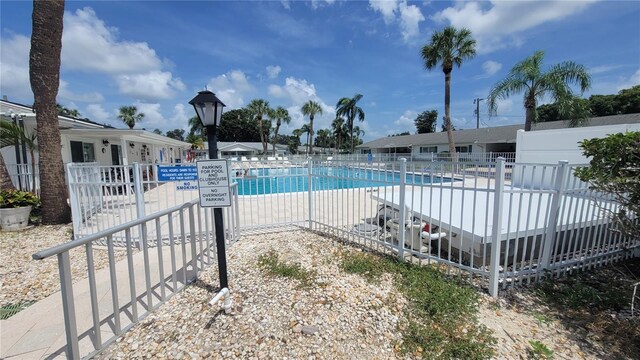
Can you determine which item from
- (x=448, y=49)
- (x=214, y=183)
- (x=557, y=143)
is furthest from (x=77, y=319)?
(x=448, y=49)

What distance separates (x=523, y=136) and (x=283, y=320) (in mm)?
14370

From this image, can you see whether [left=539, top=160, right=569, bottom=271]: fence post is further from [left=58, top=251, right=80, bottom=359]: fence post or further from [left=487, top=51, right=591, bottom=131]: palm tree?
[left=487, top=51, right=591, bottom=131]: palm tree

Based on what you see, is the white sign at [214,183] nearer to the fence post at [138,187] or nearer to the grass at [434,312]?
the grass at [434,312]

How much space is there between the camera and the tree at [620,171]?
3.07 m

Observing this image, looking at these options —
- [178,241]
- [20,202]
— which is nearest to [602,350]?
[178,241]

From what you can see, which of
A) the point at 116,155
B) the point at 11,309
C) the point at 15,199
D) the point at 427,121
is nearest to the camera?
the point at 11,309

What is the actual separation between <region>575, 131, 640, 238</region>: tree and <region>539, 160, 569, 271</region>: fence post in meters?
0.21

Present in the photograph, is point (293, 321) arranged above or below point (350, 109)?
below

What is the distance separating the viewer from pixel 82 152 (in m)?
12.8

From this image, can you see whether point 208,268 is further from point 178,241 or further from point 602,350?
point 602,350

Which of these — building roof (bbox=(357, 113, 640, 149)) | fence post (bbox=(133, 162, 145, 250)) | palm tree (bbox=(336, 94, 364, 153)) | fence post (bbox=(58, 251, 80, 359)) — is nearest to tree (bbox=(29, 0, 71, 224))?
fence post (bbox=(133, 162, 145, 250))

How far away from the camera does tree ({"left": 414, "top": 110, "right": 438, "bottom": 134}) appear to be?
209 ft

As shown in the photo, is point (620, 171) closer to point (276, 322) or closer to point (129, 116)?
point (276, 322)

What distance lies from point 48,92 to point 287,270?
7.02 m
